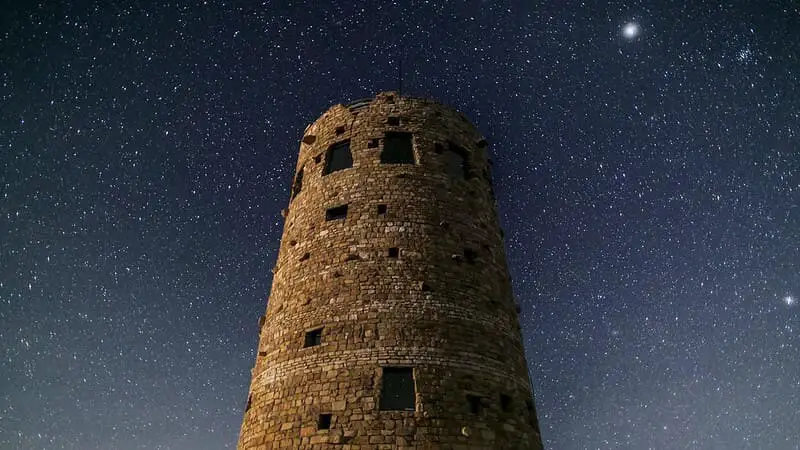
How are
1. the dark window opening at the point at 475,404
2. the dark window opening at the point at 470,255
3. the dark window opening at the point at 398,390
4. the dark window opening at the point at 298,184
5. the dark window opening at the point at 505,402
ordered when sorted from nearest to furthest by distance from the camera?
1. the dark window opening at the point at 398,390
2. the dark window opening at the point at 475,404
3. the dark window opening at the point at 505,402
4. the dark window opening at the point at 470,255
5. the dark window opening at the point at 298,184

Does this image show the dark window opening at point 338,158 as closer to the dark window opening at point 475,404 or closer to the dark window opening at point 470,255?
the dark window opening at point 470,255

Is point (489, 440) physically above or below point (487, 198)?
below

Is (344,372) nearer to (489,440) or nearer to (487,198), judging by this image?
(489,440)

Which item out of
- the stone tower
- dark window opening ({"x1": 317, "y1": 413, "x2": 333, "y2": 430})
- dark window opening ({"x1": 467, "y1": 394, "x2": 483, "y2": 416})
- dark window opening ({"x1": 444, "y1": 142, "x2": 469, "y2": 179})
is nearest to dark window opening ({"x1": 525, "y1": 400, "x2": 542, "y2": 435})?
the stone tower

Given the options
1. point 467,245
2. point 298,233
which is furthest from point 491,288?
point 298,233

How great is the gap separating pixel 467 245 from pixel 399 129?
5257 mm

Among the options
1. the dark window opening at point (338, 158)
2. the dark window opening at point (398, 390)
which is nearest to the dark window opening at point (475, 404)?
the dark window opening at point (398, 390)

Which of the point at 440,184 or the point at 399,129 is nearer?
the point at 440,184

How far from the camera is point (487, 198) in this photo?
18906 mm

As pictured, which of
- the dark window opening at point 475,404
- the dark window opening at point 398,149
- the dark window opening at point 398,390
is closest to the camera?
the dark window opening at point 398,390

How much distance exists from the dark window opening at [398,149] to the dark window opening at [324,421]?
862cm

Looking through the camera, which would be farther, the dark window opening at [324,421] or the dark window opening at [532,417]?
the dark window opening at [532,417]

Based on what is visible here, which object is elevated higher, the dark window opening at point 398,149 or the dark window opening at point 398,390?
the dark window opening at point 398,149

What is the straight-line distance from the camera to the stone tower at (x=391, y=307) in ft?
41.6
